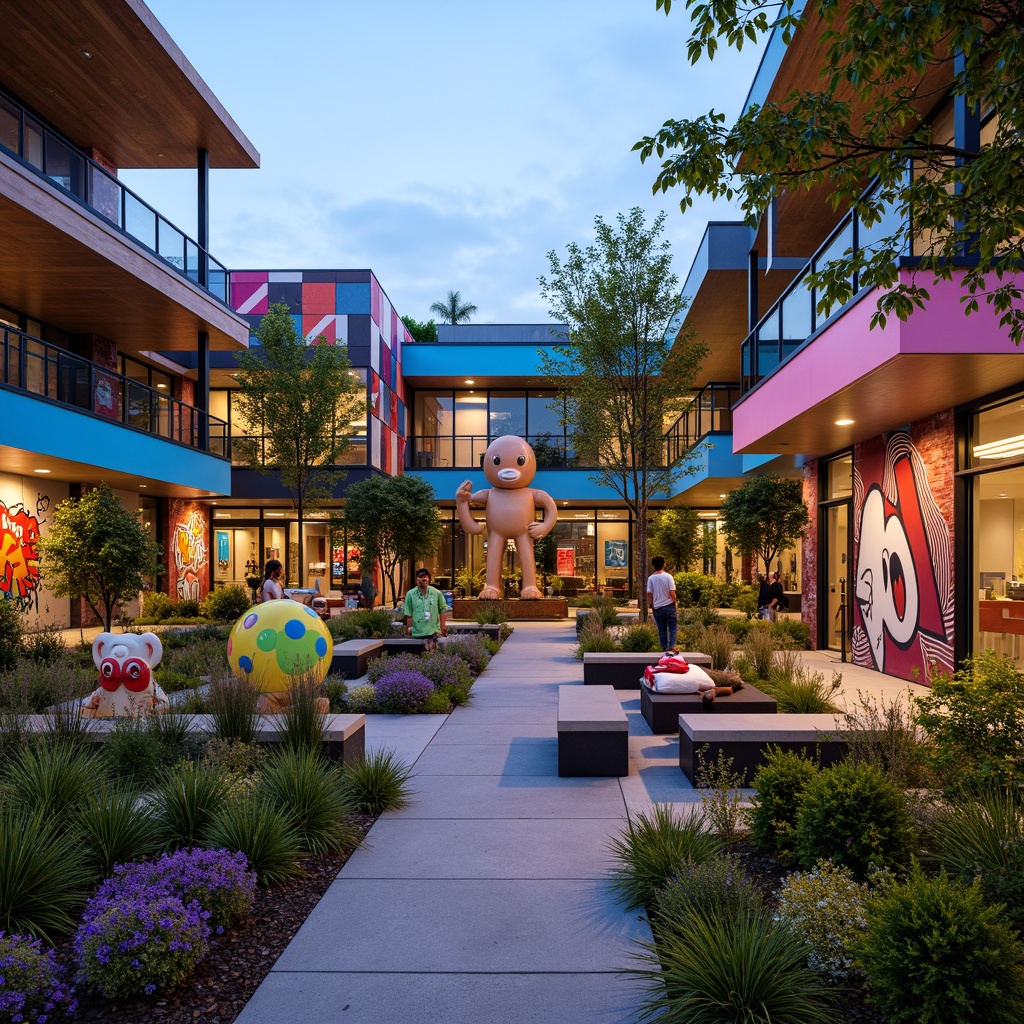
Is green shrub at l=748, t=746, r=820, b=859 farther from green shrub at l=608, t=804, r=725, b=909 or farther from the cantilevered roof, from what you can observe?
the cantilevered roof

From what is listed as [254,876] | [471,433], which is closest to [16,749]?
[254,876]

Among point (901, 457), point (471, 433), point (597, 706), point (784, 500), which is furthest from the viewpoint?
point (471, 433)

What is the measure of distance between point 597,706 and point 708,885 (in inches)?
154

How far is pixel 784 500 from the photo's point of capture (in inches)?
875

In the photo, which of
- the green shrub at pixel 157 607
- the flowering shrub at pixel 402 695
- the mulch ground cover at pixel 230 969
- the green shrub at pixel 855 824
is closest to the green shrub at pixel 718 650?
the flowering shrub at pixel 402 695

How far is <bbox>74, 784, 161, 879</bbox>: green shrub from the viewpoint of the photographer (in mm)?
4578

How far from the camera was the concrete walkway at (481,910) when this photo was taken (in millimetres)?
3529

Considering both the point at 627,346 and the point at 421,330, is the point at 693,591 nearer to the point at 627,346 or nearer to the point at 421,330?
the point at 627,346

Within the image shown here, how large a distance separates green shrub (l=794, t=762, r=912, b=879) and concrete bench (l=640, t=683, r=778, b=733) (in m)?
3.93

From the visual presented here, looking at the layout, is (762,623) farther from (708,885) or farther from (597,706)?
(708,885)

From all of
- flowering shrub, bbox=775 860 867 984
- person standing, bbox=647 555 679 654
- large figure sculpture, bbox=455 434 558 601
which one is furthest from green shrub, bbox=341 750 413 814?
large figure sculpture, bbox=455 434 558 601

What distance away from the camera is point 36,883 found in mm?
3984

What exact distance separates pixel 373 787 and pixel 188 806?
1550 millimetres

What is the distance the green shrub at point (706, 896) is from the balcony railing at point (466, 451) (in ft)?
98.6
